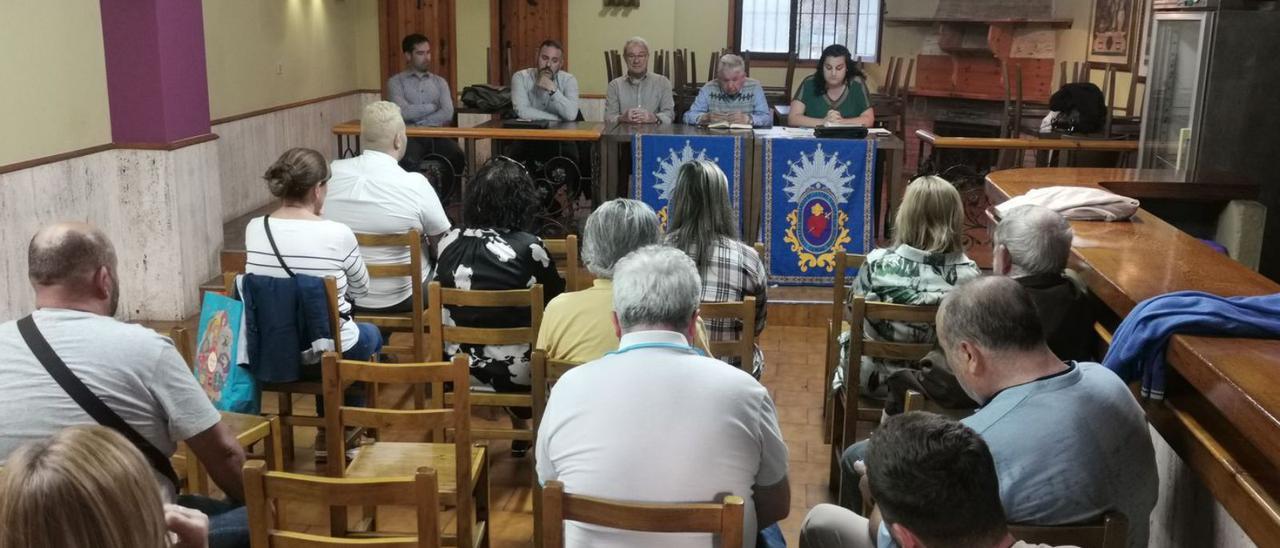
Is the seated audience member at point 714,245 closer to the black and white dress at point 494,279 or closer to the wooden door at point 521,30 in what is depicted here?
the black and white dress at point 494,279

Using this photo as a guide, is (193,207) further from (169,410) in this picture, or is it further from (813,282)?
(169,410)

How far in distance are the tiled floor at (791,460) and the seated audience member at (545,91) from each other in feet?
8.64

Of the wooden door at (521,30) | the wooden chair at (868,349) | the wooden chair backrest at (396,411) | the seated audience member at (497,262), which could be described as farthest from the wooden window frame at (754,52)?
the wooden chair backrest at (396,411)

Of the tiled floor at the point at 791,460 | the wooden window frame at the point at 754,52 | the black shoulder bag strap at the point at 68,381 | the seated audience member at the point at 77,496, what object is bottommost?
the tiled floor at the point at 791,460

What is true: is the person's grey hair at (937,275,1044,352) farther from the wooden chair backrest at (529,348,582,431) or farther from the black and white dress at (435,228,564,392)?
the black and white dress at (435,228,564,392)

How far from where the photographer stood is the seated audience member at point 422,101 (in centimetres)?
734

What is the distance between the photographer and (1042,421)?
2047mm

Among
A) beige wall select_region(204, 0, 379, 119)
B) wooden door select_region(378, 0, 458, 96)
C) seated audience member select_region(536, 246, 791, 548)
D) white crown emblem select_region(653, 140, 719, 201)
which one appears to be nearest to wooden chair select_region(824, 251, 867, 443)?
seated audience member select_region(536, 246, 791, 548)

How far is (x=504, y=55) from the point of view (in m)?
10.9

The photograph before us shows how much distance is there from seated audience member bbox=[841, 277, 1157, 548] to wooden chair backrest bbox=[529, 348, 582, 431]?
97 centimetres

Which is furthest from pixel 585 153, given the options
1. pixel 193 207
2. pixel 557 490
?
pixel 557 490

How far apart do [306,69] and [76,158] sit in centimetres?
407

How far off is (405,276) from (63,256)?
6.40 ft

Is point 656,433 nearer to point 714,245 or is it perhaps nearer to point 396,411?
point 396,411
